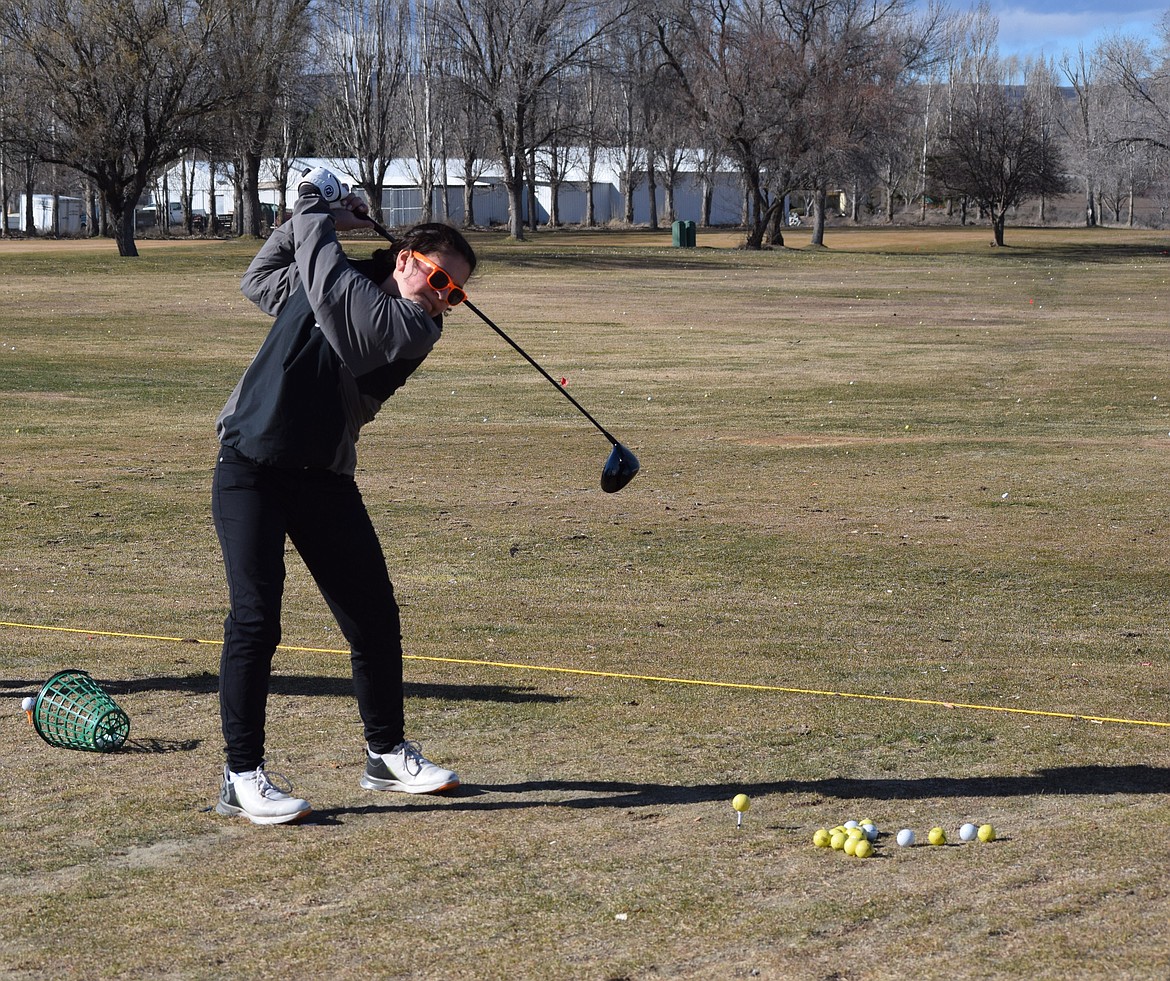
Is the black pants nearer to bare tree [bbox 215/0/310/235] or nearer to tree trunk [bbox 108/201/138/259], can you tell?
bare tree [bbox 215/0/310/235]

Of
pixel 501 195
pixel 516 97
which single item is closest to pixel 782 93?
pixel 516 97

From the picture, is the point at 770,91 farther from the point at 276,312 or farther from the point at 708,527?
the point at 276,312

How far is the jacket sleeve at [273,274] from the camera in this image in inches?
202

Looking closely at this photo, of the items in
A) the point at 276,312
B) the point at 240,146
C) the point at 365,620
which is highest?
the point at 240,146

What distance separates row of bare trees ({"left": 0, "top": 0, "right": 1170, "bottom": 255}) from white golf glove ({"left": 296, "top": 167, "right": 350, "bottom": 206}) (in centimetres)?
3897

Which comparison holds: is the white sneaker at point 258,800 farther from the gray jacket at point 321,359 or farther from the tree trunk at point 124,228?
the tree trunk at point 124,228

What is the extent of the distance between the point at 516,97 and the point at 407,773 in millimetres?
62875

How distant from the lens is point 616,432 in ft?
60.3

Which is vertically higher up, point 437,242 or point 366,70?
point 366,70

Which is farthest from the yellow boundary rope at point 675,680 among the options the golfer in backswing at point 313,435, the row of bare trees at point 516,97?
the row of bare trees at point 516,97

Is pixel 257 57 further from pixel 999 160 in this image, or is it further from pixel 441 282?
pixel 441 282

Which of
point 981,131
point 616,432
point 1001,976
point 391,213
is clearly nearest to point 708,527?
point 616,432

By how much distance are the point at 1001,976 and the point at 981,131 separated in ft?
232

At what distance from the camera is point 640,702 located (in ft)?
22.1
